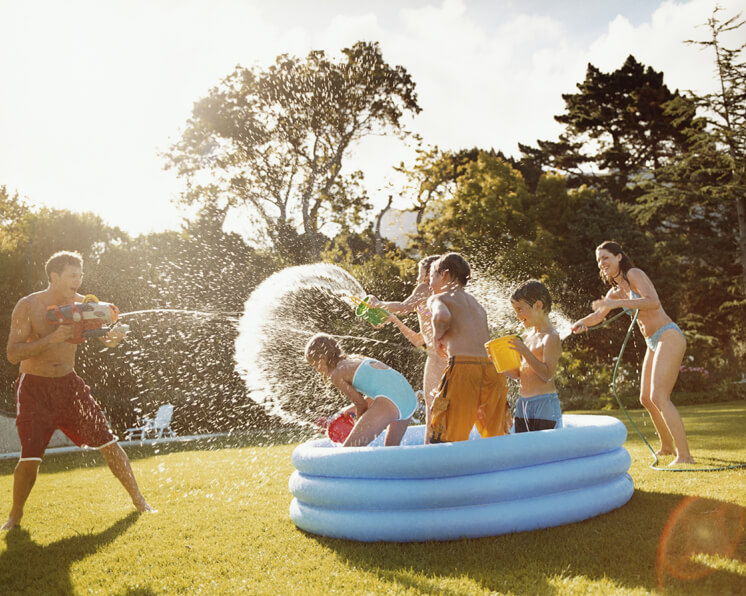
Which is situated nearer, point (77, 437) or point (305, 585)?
point (305, 585)

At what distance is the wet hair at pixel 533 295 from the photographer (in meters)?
4.87

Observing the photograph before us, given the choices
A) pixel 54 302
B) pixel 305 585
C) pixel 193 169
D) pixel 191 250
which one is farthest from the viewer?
pixel 193 169

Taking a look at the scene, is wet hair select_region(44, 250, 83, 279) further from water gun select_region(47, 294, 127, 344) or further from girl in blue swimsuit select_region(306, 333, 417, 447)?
girl in blue swimsuit select_region(306, 333, 417, 447)

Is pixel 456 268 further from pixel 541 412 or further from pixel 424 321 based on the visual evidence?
pixel 424 321

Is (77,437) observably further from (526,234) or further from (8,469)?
(526,234)

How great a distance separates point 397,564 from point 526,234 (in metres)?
20.4

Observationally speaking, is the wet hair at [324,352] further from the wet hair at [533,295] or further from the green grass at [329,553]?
the wet hair at [533,295]

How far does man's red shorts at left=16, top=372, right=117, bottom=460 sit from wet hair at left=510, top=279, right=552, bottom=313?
3403 millimetres

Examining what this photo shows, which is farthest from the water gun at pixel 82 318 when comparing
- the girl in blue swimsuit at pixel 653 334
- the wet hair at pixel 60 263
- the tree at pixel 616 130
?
the tree at pixel 616 130

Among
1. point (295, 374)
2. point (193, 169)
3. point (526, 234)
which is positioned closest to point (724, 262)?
point (526, 234)

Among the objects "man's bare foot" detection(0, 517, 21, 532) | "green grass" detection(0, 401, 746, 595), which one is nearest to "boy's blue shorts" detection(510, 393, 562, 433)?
"green grass" detection(0, 401, 746, 595)

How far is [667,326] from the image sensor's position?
572 cm

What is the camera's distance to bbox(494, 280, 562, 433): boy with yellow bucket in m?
4.66

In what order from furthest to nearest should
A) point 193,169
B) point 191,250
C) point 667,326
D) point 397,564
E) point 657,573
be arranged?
1. point 193,169
2. point 191,250
3. point 667,326
4. point 397,564
5. point 657,573
